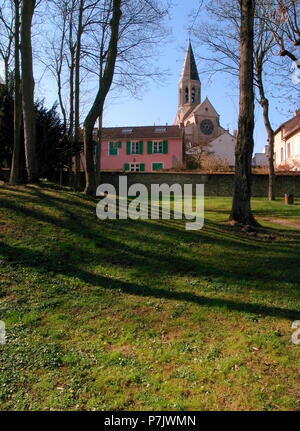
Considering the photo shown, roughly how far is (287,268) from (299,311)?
5.60 feet

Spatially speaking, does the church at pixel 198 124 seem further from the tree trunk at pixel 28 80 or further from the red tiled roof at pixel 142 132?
the tree trunk at pixel 28 80

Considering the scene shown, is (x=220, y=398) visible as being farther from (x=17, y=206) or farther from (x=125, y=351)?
(x=17, y=206)

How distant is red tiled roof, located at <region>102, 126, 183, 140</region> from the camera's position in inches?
1829

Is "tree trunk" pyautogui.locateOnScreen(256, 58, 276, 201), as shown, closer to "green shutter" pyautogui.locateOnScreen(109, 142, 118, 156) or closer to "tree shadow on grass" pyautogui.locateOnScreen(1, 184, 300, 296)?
"tree shadow on grass" pyautogui.locateOnScreen(1, 184, 300, 296)

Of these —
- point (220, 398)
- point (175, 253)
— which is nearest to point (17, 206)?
point (175, 253)

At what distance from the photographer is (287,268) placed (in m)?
6.41

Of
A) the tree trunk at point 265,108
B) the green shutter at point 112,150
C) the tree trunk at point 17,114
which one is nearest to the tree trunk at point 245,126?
→ the tree trunk at point 17,114

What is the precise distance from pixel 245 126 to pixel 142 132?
40.1 meters

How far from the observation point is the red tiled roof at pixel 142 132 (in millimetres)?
46469

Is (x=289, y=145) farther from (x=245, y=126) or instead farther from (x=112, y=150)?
(x=245, y=126)

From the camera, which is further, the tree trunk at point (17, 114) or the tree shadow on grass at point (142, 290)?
the tree trunk at point (17, 114)

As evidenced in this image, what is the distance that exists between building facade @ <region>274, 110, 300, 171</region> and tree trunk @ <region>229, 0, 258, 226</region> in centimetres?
2354

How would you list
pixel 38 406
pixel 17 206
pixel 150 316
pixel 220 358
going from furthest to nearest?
pixel 17 206
pixel 150 316
pixel 220 358
pixel 38 406

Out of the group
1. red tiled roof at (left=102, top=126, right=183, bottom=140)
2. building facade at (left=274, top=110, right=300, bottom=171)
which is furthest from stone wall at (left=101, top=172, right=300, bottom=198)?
red tiled roof at (left=102, top=126, right=183, bottom=140)
